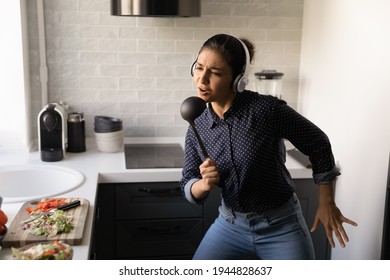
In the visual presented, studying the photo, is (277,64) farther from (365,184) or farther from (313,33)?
(365,184)

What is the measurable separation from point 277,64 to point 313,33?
0.26 metres

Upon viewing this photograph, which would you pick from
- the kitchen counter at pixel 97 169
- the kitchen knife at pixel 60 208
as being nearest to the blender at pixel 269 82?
the kitchen counter at pixel 97 169

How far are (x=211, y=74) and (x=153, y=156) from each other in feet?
3.18

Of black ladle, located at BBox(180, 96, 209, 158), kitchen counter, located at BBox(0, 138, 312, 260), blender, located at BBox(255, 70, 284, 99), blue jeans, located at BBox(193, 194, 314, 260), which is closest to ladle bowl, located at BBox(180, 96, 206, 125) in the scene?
black ladle, located at BBox(180, 96, 209, 158)

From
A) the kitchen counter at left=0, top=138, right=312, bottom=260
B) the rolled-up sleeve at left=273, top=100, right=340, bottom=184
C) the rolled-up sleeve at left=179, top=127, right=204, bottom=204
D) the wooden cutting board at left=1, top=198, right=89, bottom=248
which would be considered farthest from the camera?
the kitchen counter at left=0, top=138, right=312, bottom=260

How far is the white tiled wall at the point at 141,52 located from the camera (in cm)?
270

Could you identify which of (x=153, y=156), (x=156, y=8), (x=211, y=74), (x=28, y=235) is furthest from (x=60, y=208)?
(x=156, y=8)

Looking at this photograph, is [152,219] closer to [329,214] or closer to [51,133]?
[51,133]

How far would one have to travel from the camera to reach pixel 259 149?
1743 millimetres

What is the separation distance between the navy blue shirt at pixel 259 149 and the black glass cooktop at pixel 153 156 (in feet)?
2.09

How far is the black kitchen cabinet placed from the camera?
2361mm

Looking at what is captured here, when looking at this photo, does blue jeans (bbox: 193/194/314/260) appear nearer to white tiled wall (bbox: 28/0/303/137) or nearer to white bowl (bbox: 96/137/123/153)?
white bowl (bbox: 96/137/123/153)

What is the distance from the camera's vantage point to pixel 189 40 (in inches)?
110
